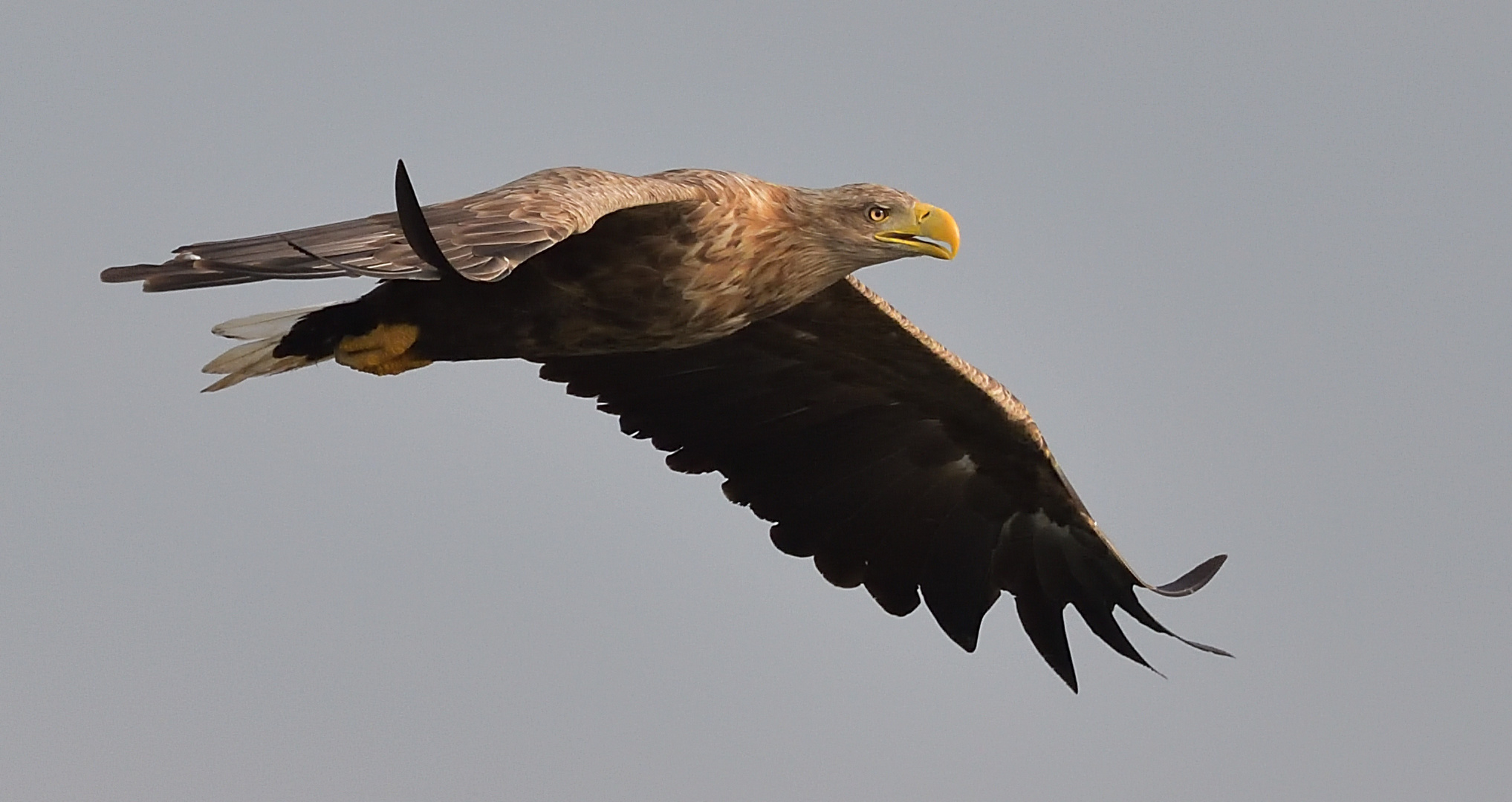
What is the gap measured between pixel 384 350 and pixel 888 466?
327 cm

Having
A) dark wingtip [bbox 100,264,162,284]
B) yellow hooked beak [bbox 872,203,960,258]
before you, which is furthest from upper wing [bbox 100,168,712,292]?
yellow hooked beak [bbox 872,203,960,258]

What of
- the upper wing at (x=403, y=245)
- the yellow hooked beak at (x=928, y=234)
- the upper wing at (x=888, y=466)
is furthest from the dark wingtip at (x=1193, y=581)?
the upper wing at (x=403, y=245)

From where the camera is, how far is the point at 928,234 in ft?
31.4

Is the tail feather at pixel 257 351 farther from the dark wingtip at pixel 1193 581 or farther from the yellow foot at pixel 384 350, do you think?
the dark wingtip at pixel 1193 581

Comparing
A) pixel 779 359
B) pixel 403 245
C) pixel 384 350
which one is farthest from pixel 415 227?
pixel 779 359

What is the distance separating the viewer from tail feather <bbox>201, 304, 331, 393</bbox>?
9734 mm

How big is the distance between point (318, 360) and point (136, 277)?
2176 millimetres

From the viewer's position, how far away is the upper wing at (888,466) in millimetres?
11367

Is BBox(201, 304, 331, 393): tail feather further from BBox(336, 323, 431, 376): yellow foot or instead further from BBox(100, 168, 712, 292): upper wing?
BBox(100, 168, 712, 292): upper wing

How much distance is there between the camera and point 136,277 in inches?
299

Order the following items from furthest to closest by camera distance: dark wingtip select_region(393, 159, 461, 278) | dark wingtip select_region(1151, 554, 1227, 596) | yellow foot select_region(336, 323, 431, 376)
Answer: dark wingtip select_region(1151, 554, 1227, 596)
yellow foot select_region(336, 323, 431, 376)
dark wingtip select_region(393, 159, 461, 278)

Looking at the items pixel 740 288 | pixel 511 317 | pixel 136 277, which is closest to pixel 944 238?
pixel 740 288

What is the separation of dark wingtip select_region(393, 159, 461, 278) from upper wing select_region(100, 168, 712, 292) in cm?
9

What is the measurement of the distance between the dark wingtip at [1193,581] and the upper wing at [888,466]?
1cm
